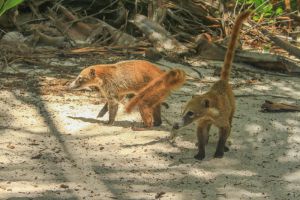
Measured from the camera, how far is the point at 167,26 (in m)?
9.27

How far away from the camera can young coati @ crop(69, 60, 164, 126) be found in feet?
20.7

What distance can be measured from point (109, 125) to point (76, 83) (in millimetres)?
545

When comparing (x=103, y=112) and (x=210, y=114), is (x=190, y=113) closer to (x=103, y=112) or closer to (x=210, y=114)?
(x=210, y=114)

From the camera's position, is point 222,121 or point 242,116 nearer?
point 222,121

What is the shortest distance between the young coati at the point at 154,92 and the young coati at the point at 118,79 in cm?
17

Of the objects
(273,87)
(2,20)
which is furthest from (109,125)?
(2,20)

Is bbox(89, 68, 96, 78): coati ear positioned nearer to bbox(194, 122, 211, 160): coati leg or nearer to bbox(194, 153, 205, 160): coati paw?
bbox(194, 122, 211, 160): coati leg

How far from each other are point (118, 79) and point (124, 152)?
1.01m

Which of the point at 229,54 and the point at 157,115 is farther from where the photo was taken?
the point at 157,115

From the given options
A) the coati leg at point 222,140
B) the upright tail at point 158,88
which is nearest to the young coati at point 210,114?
the coati leg at point 222,140

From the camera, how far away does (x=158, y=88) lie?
6055 millimetres

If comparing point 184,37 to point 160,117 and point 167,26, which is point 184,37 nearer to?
point 167,26

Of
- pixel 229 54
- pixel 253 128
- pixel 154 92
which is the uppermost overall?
pixel 229 54

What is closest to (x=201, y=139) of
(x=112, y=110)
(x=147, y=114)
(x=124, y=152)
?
(x=124, y=152)
